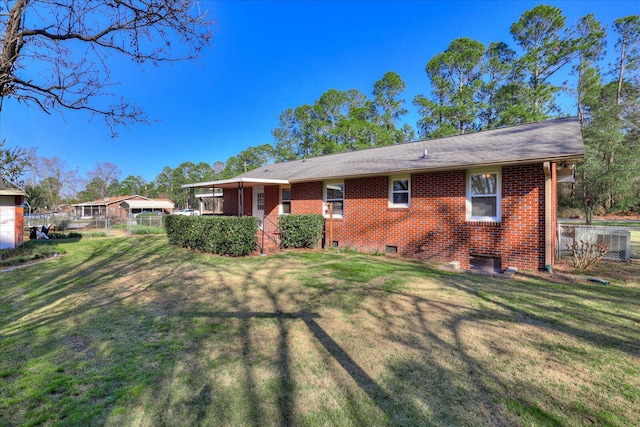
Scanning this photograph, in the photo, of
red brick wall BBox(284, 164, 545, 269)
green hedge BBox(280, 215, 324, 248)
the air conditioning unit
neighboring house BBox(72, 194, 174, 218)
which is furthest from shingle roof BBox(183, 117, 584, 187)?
neighboring house BBox(72, 194, 174, 218)

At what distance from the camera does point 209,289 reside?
18.6ft

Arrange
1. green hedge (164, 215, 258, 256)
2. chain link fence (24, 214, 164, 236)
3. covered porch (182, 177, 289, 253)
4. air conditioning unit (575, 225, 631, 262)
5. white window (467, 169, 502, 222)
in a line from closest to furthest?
white window (467, 169, 502, 222)
air conditioning unit (575, 225, 631, 262)
green hedge (164, 215, 258, 256)
covered porch (182, 177, 289, 253)
chain link fence (24, 214, 164, 236)

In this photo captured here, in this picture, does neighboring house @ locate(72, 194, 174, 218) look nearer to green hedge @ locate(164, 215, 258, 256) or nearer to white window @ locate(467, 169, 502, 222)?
green hedge @ locate(164, 215, 258, 256)

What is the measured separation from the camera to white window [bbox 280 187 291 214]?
13453mm

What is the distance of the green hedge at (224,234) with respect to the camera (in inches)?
356

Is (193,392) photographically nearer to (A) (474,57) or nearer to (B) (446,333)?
(B) (446,333)

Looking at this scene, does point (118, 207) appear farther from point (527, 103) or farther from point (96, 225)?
→ point (527, 103)

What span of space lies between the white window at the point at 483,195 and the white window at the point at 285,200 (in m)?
7.97

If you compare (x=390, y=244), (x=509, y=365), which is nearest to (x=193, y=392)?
(x=509, y=365)

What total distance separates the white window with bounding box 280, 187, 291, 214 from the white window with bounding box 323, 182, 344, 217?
2.58m

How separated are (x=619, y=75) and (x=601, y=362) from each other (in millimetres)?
40244

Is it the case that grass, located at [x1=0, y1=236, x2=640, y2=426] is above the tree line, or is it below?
below

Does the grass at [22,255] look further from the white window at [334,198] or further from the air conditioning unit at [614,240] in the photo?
the air conditioning unit at [614,240]

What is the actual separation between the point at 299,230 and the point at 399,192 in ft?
12.9
